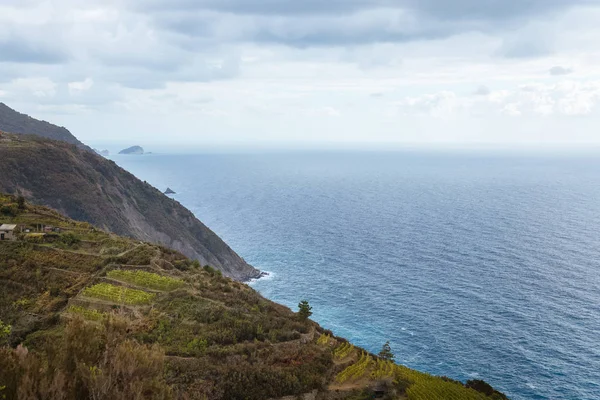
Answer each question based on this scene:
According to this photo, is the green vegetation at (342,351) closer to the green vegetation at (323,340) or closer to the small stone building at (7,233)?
the green vegetation at (323,340)

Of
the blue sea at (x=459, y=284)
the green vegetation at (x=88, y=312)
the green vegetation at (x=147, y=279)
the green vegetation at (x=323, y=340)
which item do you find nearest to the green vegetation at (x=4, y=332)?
the green vegetation at (x=88, y=312)

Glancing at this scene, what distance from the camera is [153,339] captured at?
35.6 meters

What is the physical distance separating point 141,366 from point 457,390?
89.6 ft

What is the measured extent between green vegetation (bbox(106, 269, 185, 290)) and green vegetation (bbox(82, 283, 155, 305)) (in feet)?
5.91

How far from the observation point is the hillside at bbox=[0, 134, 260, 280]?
110m

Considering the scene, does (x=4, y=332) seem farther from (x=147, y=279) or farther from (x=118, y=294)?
(x=147, y=279)

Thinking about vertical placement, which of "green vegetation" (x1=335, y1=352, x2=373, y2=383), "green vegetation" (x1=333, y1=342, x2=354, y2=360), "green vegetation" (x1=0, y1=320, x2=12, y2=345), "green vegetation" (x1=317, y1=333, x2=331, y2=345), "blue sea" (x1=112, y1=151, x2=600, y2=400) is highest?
"green vegetation" (x1=0, y1=320, x2=12, y2=345)

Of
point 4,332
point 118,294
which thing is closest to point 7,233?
point 118,294

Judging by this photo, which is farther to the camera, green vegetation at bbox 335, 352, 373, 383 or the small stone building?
the small stone building

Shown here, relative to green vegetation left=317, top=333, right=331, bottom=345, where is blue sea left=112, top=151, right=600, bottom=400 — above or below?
below

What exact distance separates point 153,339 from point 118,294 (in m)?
11.6

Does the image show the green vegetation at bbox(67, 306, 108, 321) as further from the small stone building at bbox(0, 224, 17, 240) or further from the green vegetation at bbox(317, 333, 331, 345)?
the small stone building at bbox(0, 224, 17, 240)

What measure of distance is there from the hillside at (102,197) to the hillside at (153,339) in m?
54.0

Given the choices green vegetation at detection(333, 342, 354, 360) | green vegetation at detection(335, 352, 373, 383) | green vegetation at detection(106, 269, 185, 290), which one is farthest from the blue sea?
green vegetation at detection(106, 269, 185, 290)
